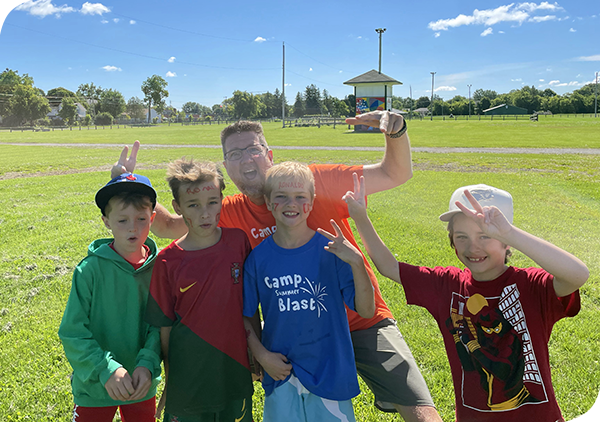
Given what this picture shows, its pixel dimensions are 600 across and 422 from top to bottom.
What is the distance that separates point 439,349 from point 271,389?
2264 millimetres

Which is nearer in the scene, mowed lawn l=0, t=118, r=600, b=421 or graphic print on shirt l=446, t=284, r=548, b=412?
graphic print on shirt l=446, t=284, r=548, b=412

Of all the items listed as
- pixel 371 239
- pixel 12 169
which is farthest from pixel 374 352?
pixel 12 169

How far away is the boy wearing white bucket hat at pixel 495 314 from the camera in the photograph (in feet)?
6.88

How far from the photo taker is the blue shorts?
7.20 ft

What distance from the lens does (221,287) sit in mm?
2279

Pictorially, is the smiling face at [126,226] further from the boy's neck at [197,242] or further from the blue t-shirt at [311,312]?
the blue t-shirt at [311,312]

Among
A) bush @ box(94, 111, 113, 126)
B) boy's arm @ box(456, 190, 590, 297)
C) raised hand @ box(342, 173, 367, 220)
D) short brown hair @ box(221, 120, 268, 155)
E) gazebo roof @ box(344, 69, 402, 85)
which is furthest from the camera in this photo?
bush @ box(94, 111, 113, 126)

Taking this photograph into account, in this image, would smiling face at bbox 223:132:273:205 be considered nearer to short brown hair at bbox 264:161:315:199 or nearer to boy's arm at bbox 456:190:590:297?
short brown hair at bbox 264:161:315:199

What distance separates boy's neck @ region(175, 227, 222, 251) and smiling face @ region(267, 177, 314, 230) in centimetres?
40

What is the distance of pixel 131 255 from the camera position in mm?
2553

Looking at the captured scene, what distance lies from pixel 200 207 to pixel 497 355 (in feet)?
6.28

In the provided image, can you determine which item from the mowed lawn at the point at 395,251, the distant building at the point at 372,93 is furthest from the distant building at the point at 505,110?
the mowed lawn at the point at 395,251

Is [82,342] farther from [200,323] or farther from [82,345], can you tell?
[200,323]

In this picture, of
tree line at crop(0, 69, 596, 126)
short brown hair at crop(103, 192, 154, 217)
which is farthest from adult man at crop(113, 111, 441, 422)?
tree line at crop(0, 69, 596, 126)
